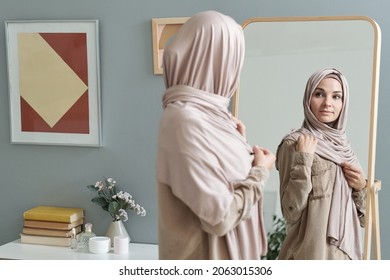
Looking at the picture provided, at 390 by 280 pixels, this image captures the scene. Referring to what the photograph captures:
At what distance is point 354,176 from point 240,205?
919 millimetres

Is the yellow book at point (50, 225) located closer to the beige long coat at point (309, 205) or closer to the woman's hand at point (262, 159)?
the beige long coat at point (309, 205)

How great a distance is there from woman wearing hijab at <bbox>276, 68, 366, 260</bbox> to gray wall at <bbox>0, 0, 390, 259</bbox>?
717mm

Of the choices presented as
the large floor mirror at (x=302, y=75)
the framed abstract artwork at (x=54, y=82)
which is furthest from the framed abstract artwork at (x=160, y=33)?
the large floor mirror at (x=302, y=75)

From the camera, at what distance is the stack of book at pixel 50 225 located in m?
3.23

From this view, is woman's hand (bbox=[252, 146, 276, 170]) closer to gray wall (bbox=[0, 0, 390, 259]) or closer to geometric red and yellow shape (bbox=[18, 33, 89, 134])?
gray wall (bbox=[0, 0, 390, 259])

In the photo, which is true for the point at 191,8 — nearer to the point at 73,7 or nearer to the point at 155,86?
the point at 155,86

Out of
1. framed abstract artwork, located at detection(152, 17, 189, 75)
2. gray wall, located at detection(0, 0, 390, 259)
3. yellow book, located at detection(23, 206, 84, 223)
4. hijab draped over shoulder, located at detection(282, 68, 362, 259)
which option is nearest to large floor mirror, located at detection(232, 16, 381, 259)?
hijab draped over shoulder, located at detection(282, 68, 362, 259)

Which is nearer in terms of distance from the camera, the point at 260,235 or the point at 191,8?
the point at 260,235

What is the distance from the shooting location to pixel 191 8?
3.08 meters

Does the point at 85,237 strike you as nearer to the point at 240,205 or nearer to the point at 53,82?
the point at 53,82
